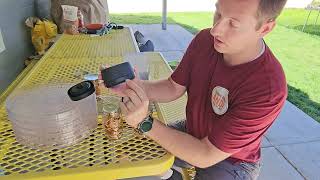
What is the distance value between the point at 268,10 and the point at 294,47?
4.86 m

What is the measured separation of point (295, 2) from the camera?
9086 mm

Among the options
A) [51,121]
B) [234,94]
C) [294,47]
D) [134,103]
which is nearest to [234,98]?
[234,94]

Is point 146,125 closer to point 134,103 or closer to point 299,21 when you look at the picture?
point 134,103

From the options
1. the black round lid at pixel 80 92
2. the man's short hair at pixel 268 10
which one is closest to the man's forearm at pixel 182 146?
the black round lid at pixel 80 92

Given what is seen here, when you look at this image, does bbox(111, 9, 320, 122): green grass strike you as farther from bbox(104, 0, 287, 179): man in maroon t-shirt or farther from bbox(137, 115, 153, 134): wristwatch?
bbox(137, 115, 153, 134): wristwatch

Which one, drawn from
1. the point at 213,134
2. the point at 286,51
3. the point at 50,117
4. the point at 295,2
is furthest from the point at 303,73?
the point at 295,2

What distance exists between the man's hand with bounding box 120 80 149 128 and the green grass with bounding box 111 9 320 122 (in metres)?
2.60

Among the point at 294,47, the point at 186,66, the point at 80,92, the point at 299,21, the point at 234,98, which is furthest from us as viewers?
the point at 299,21

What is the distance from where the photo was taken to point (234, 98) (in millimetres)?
1069

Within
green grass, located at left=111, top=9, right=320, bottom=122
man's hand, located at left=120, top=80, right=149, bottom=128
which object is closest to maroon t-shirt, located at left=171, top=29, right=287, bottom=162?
man's hand, located at left=120, top=80, right=149, bottom=128

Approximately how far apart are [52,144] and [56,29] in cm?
206

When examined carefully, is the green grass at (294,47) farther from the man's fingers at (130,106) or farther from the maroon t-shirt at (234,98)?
the man's fingers at (130,106)

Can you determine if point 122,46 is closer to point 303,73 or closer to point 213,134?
point 213,134

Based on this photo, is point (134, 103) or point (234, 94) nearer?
point (134, 103)
